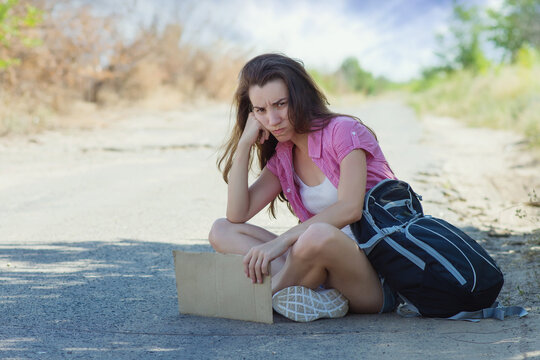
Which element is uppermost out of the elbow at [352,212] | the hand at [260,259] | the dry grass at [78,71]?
the dry grass at [78,71]

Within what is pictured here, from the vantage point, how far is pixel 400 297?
10.8ft

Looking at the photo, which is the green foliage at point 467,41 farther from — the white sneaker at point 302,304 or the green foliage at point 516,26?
the white sneaker at point 302,304

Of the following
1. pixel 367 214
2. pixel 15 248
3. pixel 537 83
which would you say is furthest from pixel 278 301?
pixel 537 83

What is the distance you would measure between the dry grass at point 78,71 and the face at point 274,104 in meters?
9.09

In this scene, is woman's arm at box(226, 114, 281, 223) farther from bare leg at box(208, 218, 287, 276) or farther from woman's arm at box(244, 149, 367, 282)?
woman's arm at box(244, 149, 367, 282)

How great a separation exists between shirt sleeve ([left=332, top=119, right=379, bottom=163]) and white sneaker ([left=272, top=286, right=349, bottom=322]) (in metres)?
0.64

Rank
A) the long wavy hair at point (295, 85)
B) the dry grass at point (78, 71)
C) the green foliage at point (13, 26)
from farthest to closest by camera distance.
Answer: the dry grass at point (78, 71)
the green foliage at point (13, 26)
the long wavy hair at point (295, 85)

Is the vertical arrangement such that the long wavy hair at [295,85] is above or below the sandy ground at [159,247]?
above

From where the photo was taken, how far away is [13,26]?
12.6m

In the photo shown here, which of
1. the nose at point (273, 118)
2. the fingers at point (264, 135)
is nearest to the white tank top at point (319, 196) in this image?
the fingers at point (264, 135)

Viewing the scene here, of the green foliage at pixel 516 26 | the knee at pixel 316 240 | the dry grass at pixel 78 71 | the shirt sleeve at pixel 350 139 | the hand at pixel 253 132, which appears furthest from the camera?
Answer: the green foliage at pixel 516 26

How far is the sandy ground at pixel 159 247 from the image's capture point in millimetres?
2857

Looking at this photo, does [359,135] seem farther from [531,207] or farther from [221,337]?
[531,207]

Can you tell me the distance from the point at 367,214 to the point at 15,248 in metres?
2.78
